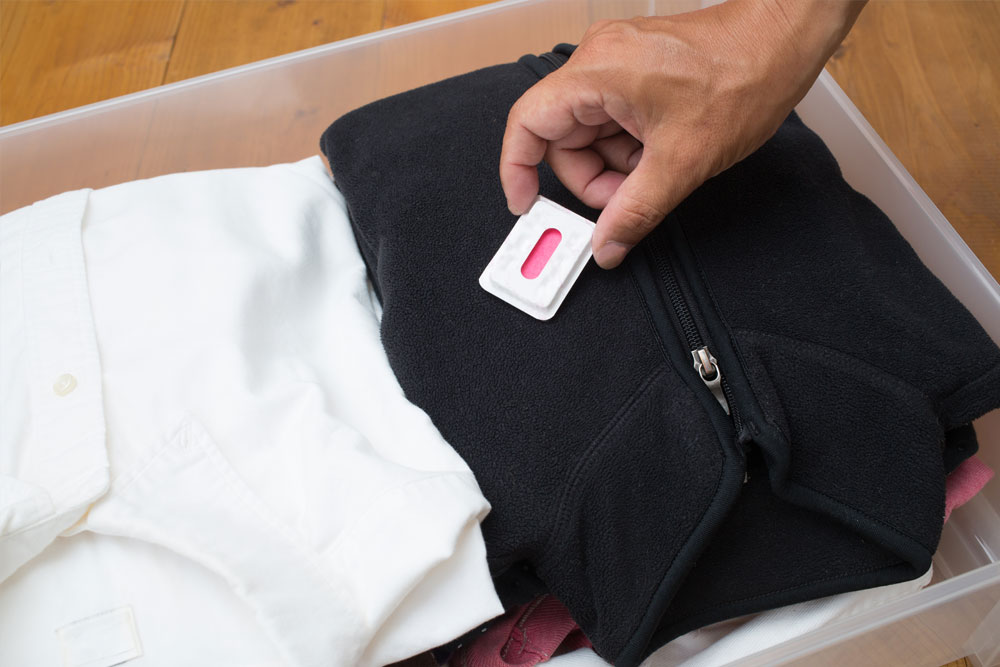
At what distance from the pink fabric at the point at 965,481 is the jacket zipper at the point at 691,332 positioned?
0.21 metres

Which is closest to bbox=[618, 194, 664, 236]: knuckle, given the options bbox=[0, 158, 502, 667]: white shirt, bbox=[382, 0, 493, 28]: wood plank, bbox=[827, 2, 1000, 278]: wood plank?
bbox=[0, 158, 502, 667]: white shirt

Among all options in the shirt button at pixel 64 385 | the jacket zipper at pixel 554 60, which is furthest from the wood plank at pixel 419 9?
the shirt button at pixel 64 385

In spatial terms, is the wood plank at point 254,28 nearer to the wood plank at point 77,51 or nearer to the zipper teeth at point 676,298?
the wood plank at point 77,51

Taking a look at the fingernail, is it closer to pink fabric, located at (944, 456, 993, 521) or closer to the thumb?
the thumb

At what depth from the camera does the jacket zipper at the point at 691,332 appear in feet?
1.58

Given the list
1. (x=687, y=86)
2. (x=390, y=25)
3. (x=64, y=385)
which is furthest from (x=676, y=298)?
(x=390, y=25)

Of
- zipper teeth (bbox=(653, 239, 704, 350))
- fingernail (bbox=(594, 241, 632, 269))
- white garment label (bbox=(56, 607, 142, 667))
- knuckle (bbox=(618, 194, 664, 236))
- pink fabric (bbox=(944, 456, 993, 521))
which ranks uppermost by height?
knuckle (bbox=(618, 194, 664, 236))

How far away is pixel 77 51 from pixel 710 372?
865mm

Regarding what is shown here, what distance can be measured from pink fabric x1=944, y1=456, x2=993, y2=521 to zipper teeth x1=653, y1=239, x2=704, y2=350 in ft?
0.77

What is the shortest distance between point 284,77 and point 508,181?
0.41 m

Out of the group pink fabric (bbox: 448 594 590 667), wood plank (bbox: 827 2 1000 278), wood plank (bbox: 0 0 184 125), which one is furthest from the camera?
wood plank (bbox: 0 0 184 125)

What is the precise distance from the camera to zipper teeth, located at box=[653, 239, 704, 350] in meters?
0.49

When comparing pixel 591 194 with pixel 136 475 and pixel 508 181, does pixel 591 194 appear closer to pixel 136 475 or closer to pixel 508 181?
pixel 508 181

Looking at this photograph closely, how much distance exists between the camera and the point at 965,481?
0.57m
